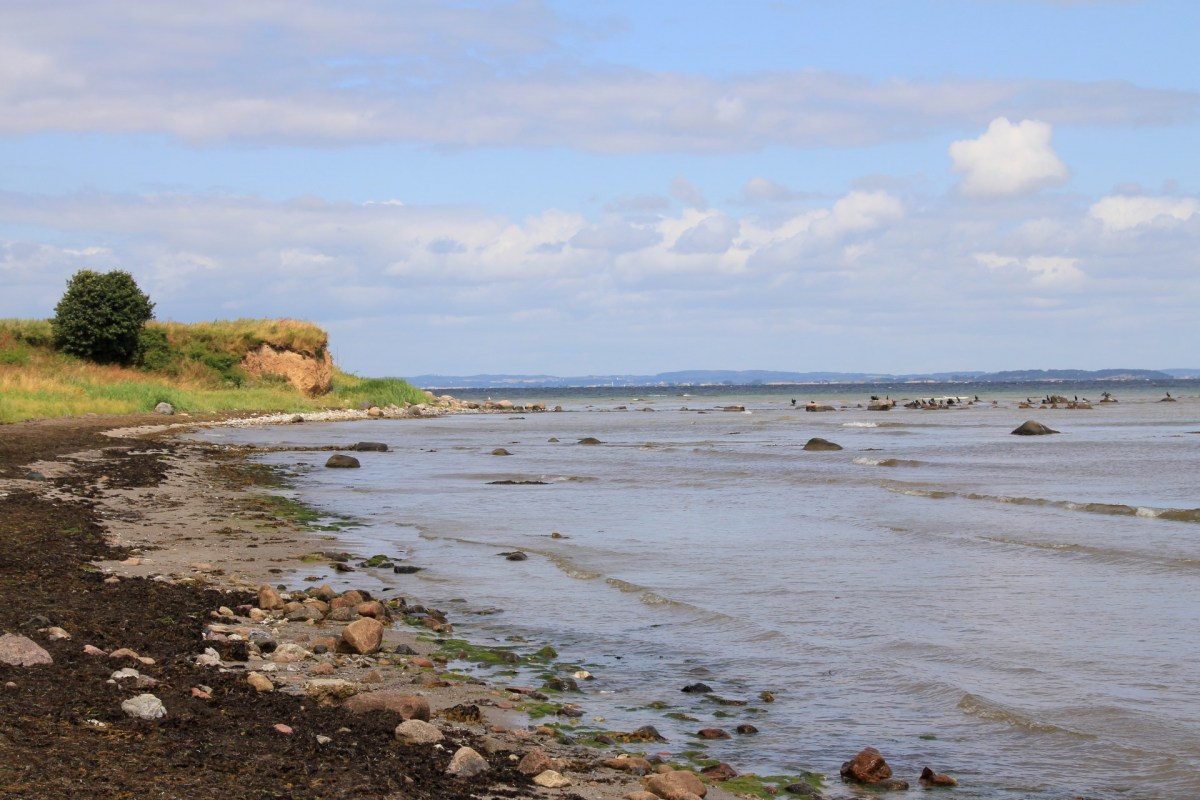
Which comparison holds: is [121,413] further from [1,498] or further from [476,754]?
[476,754]

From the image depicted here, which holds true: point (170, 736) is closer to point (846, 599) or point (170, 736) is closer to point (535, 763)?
point (535, 763)

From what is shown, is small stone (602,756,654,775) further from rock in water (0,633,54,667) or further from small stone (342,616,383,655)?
rock in water (0,633,54,667)

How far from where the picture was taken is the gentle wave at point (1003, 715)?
27.6 ft

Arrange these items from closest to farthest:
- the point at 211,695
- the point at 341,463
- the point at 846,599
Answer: the point at 211,695, the point at 846,599, the point at 341,463

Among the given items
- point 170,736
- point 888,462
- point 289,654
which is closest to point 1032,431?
point 888,462

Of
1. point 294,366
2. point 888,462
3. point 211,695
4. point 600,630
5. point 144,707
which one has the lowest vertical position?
point 600,630

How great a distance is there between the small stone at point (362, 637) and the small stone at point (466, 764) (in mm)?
3443

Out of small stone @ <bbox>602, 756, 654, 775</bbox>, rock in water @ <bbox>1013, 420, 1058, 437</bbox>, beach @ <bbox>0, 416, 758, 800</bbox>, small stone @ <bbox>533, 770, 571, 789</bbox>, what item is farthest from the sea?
rock in water @ <bbox>1013, 420, 1058, 437</bbox>

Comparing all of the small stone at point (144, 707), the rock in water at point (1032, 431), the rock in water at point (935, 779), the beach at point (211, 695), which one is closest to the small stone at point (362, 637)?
the beach at point (211, 695)

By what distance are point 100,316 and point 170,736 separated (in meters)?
54.7

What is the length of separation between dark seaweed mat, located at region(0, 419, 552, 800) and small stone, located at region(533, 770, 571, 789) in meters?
0.09

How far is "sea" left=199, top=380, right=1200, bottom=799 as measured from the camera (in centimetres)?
830

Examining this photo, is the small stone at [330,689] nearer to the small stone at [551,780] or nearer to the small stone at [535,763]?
the small stone at [535,763]

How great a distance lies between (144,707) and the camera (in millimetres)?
6883
